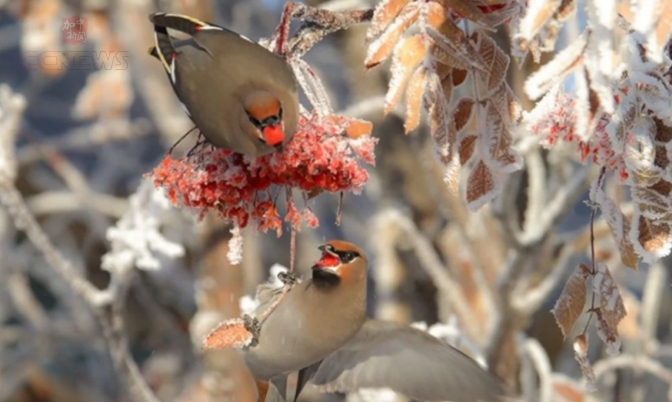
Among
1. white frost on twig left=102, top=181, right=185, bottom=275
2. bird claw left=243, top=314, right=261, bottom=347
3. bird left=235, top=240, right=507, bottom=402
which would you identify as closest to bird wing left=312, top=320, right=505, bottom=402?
bird left=235, top=240, right=507, bottom=402

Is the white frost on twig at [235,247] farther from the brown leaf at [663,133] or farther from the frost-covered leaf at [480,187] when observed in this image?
the brown leaf at [663,133]

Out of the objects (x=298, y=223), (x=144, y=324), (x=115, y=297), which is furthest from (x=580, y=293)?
(x=144, y=324)

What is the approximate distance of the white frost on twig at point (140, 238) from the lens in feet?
6.64

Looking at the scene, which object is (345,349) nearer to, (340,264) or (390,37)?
(340,264)

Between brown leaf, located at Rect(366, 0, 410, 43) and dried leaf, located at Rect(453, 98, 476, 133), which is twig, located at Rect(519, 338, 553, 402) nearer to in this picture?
dried leaf, located at Rect(453, 98, 476, 133)

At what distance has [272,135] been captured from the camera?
832 millimetres

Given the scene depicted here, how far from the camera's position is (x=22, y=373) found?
4113 mm

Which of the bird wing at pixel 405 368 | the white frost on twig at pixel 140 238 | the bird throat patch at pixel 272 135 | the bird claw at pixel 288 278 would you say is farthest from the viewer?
the white frost on twig at pixel 140 238

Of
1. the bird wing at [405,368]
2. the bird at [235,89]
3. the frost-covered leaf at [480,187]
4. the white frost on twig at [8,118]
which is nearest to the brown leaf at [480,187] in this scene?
the frost-covered leaf at [480,187]

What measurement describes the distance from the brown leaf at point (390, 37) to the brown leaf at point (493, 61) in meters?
0.08

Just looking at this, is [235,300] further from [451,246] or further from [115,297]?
[451,246]

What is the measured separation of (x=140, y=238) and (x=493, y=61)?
1295mm

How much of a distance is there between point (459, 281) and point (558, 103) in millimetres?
1929

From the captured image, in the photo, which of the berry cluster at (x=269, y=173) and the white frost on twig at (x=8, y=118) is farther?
the white frost on twig at (x=8, y=118)
